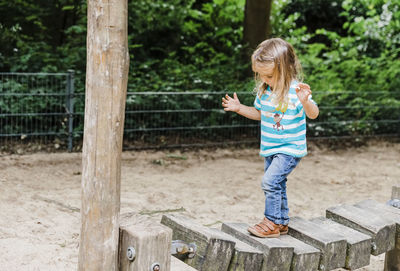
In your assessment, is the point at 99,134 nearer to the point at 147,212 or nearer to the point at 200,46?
the point at 147,212

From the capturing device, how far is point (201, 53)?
36.0 feet

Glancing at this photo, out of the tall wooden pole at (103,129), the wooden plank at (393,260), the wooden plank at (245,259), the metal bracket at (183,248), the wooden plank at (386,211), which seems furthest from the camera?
the wooden plank at (393,260)

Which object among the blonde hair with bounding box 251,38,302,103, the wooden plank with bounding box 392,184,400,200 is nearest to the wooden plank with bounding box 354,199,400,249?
the wooden plank with bounding box 392,184,400,200

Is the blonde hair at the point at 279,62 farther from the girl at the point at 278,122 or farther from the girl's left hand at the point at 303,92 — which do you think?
the girl's left hand at the point at 303,92

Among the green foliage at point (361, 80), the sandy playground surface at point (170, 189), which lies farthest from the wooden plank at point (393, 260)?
the green foliage at point (361, 80)

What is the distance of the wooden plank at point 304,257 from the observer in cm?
279

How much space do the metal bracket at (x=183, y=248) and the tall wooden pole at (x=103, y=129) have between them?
34 cm

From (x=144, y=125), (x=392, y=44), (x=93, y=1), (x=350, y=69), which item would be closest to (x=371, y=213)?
(x=93, y=1)

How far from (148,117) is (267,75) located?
5114mm

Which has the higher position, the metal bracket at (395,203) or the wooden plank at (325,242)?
the metal bracket at (395,203)

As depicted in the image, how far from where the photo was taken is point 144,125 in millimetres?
7863

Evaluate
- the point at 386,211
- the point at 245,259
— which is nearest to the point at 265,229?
the point at 245,259

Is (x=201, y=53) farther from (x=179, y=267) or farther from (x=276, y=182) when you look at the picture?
(x=276, y=182)

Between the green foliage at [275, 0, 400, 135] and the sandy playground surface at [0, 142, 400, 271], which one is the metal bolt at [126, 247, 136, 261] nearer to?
the sandy playground surface at [0, 142, 400, 271]
